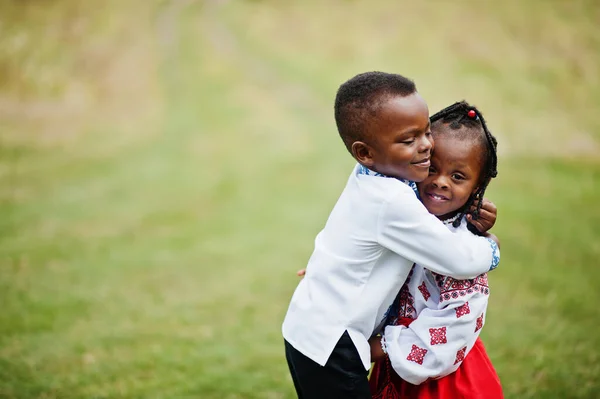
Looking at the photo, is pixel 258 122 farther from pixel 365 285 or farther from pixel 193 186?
pixel 365 285

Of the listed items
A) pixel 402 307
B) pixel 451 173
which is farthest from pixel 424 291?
pixel 451 173

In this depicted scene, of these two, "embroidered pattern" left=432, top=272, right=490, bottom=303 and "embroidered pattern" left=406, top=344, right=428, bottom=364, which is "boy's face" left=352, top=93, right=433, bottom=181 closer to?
"embroidered pattern" left=432, top=272, right=490, bottom=303

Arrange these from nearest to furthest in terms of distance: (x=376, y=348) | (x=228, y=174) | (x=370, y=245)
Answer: (x=370, y=245), (x=376, y=348), (x=228, y=174)

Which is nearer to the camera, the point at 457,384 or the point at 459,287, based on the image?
the point at 459,287

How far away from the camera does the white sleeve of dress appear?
2105 millimetres

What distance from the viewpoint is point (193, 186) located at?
29.7 feet

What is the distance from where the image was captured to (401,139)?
205 cm

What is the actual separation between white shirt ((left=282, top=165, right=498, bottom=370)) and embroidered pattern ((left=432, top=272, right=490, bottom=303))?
0.10 meters

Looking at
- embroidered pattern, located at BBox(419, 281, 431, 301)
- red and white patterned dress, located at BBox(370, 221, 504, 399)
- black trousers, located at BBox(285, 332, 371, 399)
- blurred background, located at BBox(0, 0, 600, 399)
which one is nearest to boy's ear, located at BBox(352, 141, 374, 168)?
red and white patterned dress, located at BBox(370, 221, 504, 399)

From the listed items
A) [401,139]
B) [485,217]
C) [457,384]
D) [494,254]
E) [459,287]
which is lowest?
[457,384]

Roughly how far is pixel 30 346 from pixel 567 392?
4.00m

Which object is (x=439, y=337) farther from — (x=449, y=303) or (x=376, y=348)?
(x=376, y=348)

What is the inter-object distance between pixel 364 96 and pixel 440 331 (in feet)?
2.88

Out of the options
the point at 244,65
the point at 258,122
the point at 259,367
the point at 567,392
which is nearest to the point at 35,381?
the point at 259,367
